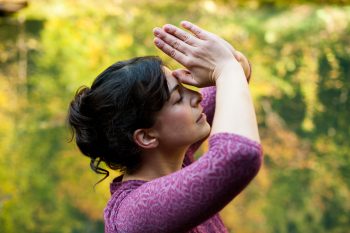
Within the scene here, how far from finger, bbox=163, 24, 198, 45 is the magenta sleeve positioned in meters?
0.25

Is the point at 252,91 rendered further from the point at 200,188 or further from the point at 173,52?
the point at 200,188

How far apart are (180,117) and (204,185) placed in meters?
0.34

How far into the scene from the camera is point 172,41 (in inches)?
53.2

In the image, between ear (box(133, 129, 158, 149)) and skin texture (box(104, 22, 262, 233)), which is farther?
ear (box(133, 129, 158, 149))

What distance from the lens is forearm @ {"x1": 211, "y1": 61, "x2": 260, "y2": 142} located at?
1.19 metres

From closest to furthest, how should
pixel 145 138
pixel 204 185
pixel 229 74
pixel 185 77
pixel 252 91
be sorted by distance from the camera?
pixel 204 185
pixel 229 74
pixel 185 77
pixel 145 138
pixel 252 91

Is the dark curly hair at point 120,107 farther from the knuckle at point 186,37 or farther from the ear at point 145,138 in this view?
the knuckle at point 186,37

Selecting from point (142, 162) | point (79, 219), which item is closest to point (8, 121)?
point (79, 219)

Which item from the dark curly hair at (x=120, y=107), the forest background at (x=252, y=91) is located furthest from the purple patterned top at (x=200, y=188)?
the forest background at (x=252, y=91)

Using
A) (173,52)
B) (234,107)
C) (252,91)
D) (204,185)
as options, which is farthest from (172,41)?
(252,91)

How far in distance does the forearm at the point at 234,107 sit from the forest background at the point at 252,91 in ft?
8.29

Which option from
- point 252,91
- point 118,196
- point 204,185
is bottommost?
point 252,91

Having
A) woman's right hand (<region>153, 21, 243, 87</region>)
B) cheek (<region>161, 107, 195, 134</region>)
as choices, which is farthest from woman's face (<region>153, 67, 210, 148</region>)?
woman's right hand (<region>153, 21, 243, 87</region>)

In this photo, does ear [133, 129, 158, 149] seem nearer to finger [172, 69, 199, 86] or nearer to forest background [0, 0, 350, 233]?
finger [172, 69, 199, 86]
